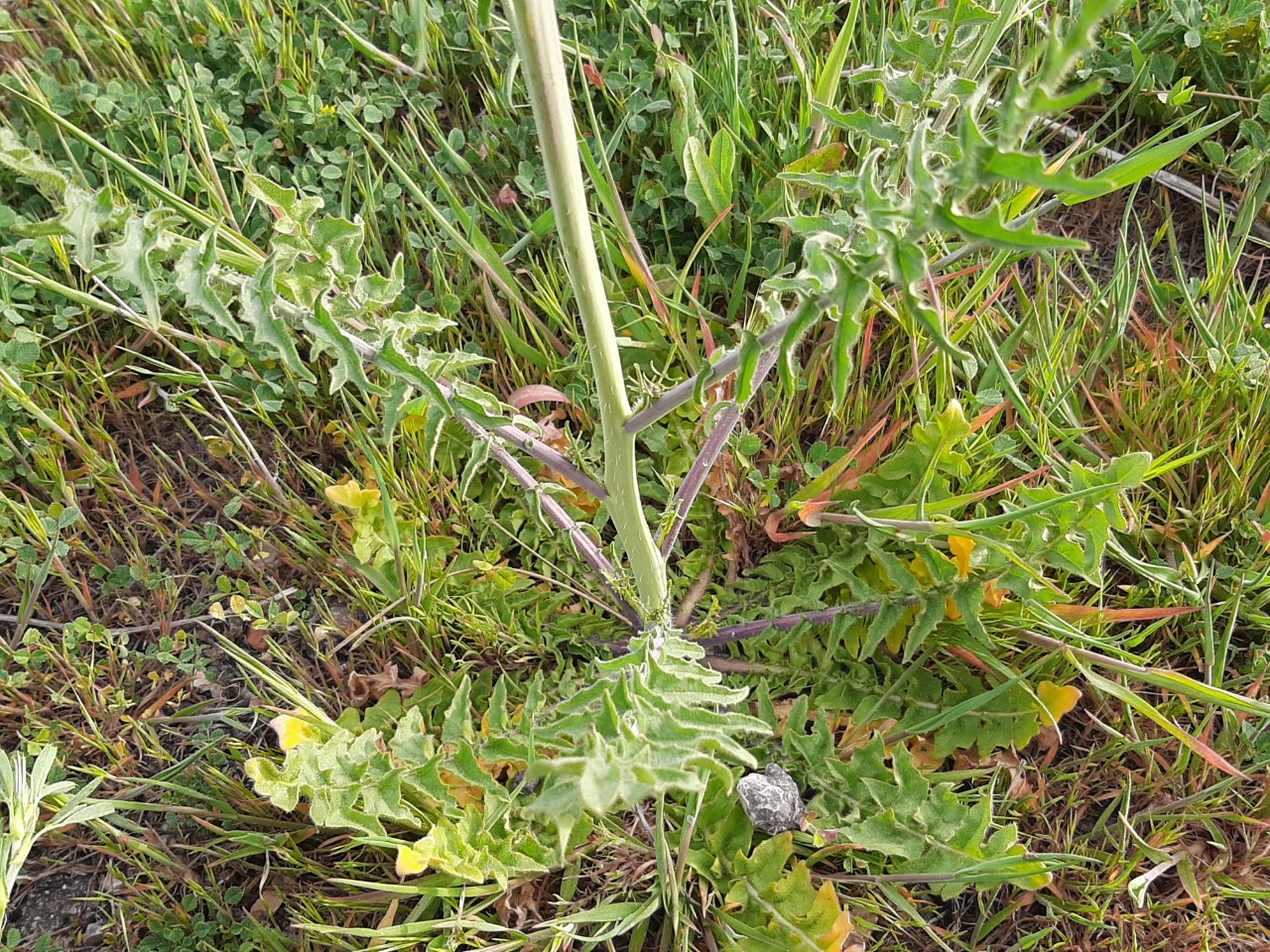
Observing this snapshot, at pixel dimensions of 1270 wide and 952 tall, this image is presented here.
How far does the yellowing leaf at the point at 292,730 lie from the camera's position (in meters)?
1.50

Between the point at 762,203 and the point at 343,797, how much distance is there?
1374 millimetres

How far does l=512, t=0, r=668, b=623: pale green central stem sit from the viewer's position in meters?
0.91

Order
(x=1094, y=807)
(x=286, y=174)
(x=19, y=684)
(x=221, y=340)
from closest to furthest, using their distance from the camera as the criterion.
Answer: (x=1094, y=807) → (x=19, y=684) → (x=221, y=340) → (x=286, y=174)

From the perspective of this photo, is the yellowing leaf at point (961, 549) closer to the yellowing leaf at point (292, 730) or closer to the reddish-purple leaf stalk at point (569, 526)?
the reddish-purple leaf stalk at point (569, 526)

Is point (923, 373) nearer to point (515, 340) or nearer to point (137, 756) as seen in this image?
point (515, 340)

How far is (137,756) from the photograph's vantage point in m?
1.79

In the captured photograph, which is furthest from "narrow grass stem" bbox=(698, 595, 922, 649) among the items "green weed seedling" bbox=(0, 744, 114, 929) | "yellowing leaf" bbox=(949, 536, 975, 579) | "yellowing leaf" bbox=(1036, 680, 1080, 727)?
"green weed seedling" bbox=(0, 744, 114, 929)

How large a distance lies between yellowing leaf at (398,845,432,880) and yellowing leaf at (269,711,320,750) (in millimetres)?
271

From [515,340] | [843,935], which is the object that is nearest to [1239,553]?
[843,935]

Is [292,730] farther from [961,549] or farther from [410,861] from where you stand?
[961,549]

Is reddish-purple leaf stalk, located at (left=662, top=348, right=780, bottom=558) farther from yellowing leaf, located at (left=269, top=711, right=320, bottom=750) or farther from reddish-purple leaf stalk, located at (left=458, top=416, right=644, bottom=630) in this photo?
yellowing leaf, located at (left=269, top=711, right=320, bottom=750)

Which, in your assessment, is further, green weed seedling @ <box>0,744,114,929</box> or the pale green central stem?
green weed seedling @ <box>0,744,114,929</box>

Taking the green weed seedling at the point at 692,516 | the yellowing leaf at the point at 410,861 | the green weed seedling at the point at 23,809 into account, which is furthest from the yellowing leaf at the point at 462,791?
the green weed seedling at the point at 23,809

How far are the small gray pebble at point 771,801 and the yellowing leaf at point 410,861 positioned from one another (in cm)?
53
